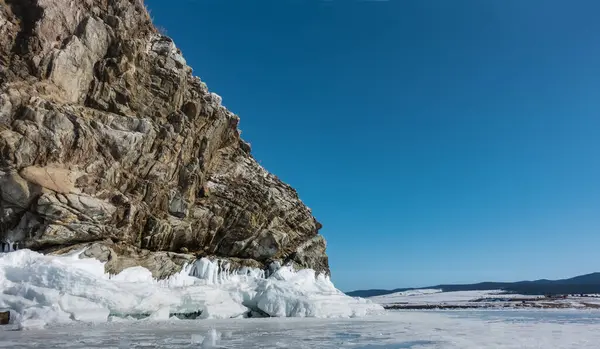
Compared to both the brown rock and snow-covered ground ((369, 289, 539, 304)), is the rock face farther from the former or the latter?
snow-covered ground ((369, 289, 539, 304))

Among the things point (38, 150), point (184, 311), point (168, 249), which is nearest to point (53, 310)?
point (184, 311)

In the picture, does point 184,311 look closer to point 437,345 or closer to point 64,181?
point 64,181

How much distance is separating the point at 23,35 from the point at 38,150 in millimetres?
9558

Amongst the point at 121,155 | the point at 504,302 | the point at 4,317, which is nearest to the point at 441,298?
the point at 504,302

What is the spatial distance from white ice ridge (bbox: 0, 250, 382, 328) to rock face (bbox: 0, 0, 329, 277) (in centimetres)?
175

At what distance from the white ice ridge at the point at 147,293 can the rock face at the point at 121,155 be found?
5.74ft

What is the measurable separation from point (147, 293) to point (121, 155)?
1072cm

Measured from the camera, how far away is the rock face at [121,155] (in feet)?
92.0

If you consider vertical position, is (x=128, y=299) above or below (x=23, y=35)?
below

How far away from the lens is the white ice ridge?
72.7ft

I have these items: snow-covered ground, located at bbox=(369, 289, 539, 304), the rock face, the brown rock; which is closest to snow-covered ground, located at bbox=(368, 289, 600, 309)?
snow-covered ground, located at bbox=(369, 289, 539, 304)

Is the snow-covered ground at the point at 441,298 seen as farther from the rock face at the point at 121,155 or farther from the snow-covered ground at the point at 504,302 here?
the rock face at the point at 121,155

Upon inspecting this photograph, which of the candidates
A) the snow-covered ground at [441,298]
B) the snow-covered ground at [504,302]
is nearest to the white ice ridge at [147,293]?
the snow-covered ground at [504,302]

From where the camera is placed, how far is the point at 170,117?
37.8 meters
